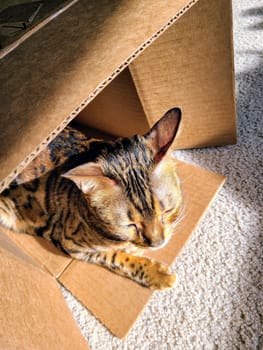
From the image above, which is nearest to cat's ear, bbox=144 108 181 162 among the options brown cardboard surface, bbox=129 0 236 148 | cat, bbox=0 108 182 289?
cat, bbox=0 108 182 289

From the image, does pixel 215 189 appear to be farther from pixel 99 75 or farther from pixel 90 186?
pixel 99 75

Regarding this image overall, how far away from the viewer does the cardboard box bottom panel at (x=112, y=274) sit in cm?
79

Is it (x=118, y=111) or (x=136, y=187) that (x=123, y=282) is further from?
(x=118, y=111)

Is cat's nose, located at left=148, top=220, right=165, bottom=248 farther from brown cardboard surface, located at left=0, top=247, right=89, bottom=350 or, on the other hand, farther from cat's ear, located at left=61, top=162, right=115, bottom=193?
brown cardboard surface, located at left=0, top=247, right=89, bottom=350

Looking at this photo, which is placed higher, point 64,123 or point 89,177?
point 64,123

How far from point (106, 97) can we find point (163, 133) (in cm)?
51

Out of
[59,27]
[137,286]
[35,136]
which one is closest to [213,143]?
[137,286]

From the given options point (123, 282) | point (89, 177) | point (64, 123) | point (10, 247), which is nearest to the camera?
point (64, 123)

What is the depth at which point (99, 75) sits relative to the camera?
1.66 ft

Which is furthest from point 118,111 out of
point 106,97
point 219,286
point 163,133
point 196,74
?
point 219,286

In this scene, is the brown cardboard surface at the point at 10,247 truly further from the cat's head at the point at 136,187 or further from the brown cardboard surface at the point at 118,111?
the brown cardboard surface at the point at 118,111

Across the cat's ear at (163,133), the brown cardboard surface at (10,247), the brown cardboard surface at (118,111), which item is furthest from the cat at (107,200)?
the brown cardboard surface at (118,111)

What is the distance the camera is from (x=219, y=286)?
31.5 inches

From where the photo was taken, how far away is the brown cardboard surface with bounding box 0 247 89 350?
52cm
